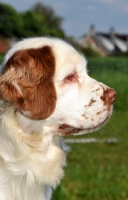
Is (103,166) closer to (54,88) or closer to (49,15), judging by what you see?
(54,88)

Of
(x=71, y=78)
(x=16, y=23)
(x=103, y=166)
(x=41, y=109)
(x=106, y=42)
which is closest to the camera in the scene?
(x=41, y=109)

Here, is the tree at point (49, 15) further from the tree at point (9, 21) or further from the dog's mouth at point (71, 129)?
the dog's mouth at point (71, 129)

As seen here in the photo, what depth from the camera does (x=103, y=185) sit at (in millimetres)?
6438

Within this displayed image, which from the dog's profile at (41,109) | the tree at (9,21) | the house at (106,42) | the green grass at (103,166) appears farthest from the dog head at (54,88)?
the house at (106,42)

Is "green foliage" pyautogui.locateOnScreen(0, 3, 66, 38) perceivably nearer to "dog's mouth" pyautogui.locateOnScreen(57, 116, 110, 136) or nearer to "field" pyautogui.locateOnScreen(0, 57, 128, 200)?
"field" pyautogui.locateOnScreen(0, 57, 128, 200)

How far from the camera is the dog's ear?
3.68 m

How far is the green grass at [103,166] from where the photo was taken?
6.18 meters

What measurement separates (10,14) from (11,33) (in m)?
2.24

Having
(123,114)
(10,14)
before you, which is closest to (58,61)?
(123,114)

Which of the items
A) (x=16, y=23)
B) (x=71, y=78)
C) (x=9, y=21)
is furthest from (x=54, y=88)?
(x=9, y=21)

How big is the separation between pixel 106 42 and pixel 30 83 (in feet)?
259

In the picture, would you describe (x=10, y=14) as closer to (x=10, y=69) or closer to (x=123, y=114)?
(x=123, y=114)

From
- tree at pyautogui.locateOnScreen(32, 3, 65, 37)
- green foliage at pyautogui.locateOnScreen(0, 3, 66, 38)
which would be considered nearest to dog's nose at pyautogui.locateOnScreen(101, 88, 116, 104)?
green foliage at pyautogui.locateOnScreen(0, 3, 66, 38)

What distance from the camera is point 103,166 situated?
29.1ft
